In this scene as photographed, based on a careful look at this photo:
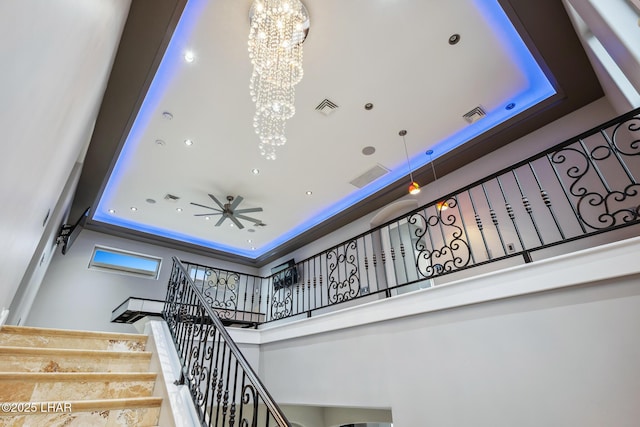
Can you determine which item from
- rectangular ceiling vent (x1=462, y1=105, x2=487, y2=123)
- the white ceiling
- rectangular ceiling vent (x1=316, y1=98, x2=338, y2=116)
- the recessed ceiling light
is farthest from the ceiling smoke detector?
rectangular ceiling vent (x1=462, y1=105, x2=487, y2=123)

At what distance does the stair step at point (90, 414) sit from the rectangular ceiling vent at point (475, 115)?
4.97 m

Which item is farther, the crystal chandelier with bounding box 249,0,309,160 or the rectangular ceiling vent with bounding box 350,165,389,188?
the rectangular ceiling vent with bounding box 350,165,389,188

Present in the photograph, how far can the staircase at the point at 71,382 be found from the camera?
203cm

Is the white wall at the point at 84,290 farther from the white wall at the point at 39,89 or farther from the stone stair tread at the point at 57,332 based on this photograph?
the white wall at the point at 39,89

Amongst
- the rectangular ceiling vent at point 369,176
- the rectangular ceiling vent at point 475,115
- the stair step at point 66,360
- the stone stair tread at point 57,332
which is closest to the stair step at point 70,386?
the stair step at point 66,360

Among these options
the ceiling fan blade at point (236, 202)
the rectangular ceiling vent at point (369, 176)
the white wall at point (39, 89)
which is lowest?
the white wall at point (39, 89)

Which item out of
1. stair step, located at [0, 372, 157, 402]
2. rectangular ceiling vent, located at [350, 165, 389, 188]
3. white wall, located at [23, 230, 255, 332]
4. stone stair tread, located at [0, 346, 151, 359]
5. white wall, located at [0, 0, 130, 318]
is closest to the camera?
white wall, located at [0, 0, 130, 318]

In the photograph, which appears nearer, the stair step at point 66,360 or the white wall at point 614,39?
the white wall at point 614,39

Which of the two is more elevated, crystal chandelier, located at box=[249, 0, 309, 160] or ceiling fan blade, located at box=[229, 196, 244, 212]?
crystal chandelier, located at box=[249, 0, 309, 160]

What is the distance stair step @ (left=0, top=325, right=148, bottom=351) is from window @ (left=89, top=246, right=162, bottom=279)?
444 centimetres

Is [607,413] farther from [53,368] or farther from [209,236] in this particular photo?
[209,236]

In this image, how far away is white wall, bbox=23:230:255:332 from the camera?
6055 mm

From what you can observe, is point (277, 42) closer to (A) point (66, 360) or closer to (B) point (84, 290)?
(A) point (66, 360)

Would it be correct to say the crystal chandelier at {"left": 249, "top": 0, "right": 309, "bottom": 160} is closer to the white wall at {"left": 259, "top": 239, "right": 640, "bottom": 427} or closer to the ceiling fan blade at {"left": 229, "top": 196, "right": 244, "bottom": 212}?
the ceiling fan blade at {"left": 229, "top": 196, "right": 244, "bottom": 212}
